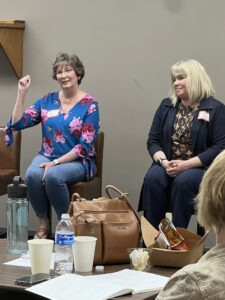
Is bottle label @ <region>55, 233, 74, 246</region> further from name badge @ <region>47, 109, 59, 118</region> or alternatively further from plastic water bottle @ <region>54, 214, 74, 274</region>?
name badge @ <region>47, 109, 59, 118</region>

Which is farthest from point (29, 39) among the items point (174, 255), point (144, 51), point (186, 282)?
point (186, 282)

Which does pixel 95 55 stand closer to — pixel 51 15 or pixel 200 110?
pixel 51 15

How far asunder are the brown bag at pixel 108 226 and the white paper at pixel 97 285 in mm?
227

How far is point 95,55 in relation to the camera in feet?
14.5

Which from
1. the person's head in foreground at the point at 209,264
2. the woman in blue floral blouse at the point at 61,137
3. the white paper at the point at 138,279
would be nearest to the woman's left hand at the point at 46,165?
the woman in blue floral blouse at the point at 61,137

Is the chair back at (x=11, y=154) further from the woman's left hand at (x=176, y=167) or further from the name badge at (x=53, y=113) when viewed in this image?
the woman's left hand at (x=176, y=167)

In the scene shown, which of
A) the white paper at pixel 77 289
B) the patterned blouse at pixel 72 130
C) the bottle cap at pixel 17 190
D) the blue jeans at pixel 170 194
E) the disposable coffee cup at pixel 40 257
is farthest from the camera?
the patterned blouse at pixel 72 130

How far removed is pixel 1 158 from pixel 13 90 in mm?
679

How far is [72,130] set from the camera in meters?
3.92

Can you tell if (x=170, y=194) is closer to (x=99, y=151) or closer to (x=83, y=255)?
(x=99, y=151)

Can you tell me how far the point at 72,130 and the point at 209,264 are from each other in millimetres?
2874

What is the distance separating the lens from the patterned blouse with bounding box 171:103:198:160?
367 cm

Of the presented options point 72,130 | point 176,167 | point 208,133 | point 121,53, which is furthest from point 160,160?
point 121,53

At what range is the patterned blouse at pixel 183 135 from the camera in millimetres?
3674
